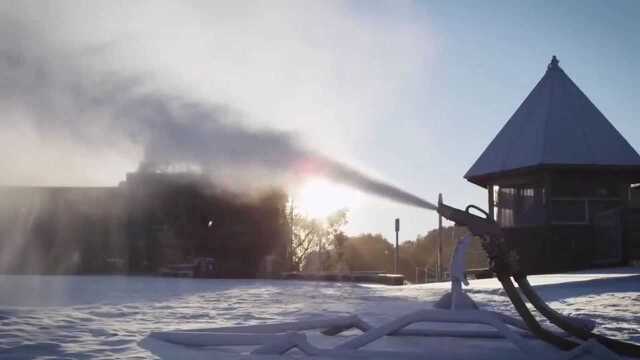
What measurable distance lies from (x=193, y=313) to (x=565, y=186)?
14348 millimetres

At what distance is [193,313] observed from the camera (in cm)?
777

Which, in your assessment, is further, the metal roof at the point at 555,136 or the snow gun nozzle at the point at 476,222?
the metal roof at the point at 555,136

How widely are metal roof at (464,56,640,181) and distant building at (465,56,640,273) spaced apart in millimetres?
31

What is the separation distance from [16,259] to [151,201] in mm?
6504

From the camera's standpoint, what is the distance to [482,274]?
19.5 metres

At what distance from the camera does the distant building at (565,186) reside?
18047 millimetres

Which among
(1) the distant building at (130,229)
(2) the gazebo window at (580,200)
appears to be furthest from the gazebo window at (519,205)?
(1) the distant building at (130,229)

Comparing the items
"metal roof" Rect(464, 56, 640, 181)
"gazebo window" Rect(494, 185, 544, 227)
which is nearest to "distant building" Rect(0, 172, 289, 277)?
"gazebo window" Rect(494, 185, 544, 227)

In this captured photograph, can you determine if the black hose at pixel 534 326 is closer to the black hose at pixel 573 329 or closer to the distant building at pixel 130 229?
the black hose at pixel 573 329

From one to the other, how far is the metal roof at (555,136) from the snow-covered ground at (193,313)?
7.03m

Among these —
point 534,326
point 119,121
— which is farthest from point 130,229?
point 534,326

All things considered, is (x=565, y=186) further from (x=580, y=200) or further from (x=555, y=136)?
(x=555, y=136)

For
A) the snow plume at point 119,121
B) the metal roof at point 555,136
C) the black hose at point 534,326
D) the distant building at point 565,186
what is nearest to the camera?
the black hose at point 534,326

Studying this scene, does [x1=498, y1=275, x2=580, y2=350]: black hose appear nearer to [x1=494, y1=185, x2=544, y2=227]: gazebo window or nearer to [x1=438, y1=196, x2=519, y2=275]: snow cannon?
[x1=438, y1=196, x2=519, y2=275]: snow cannon
